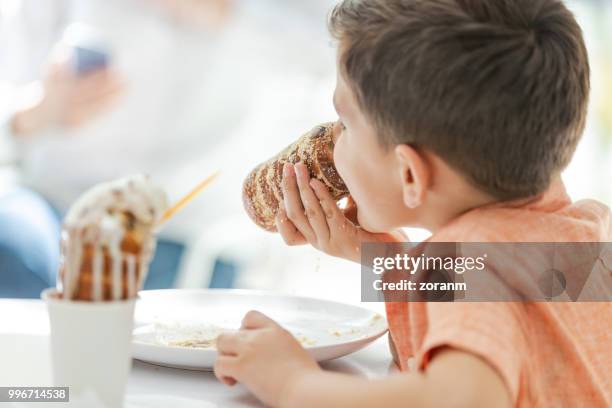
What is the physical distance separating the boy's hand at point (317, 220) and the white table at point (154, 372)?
152 millimetres

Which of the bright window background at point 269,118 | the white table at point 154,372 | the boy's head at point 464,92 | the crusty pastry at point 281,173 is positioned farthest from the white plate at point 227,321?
the bright window background at point 269,118

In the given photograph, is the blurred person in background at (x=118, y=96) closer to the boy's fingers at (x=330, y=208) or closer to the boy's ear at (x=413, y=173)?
the boy's fingers at (x=330, y=208)

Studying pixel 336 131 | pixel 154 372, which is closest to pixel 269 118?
pixel 336 131

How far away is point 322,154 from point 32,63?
2012mm

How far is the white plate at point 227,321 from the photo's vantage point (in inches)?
34.3

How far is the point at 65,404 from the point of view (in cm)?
64

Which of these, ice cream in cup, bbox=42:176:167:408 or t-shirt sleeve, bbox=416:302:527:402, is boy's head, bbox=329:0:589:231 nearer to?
t-shirt sleeve, bbox=416:302:527:402

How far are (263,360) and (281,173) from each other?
41cm

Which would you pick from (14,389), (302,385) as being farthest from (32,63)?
(302,385)

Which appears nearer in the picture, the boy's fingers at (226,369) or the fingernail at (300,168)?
the boy's fingers at (226,369)

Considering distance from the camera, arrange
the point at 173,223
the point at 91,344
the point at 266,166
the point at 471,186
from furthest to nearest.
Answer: the point at 173,223
the point at 266,166
the point at 471,186
the point at 91,344

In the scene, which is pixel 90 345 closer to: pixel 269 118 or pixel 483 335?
pixel 483 335

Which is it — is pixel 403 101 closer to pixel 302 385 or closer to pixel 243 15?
pixel 302 385

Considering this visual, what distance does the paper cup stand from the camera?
574mm
